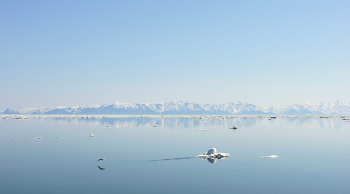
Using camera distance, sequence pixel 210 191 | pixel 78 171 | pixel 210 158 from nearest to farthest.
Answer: pixel 210 191 < pixel 78 171 < pixel 210 158

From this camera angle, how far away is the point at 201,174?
63.7 feet

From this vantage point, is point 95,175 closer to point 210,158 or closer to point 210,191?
point 210,191

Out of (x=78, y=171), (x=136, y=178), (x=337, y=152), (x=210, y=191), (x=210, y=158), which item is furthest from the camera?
(x=337, y=152)

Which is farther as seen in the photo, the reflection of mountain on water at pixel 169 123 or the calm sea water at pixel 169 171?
the reflection of mountain on water at pixel 169 123

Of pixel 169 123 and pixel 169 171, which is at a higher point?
pixel 169 123

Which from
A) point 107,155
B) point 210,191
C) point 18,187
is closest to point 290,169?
point 210,191

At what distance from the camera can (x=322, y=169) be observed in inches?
833

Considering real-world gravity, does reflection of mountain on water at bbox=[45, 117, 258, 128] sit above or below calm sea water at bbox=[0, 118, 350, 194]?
above

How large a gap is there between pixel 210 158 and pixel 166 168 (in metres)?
5.13

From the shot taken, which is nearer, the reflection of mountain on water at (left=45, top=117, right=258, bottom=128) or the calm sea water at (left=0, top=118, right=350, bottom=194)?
the calm sea water at (left=0, top=118, right=350, bottom=194)

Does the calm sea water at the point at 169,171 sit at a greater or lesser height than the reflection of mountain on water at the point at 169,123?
lesser

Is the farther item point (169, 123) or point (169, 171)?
point (169, 123)

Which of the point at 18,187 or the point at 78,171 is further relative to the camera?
the point at 78,171

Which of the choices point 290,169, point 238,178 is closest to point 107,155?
point 238,178
